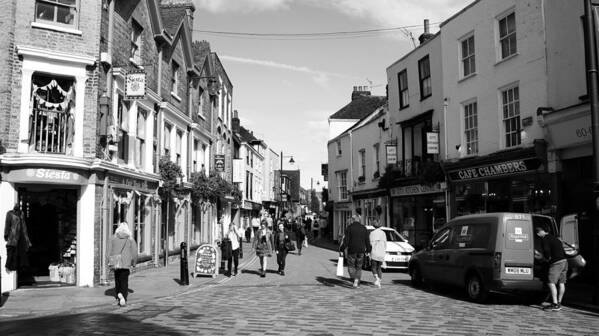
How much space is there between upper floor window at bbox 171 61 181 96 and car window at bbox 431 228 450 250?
1305 centimetres

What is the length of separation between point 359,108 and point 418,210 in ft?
79.8

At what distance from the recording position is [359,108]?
157ft

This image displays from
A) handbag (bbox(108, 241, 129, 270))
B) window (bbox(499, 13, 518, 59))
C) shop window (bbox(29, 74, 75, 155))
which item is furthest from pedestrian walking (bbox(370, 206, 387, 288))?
shop window (bbox(29, 74, 75, 155))

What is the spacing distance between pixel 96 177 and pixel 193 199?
35.3ft

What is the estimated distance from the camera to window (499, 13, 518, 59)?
57.2 ft

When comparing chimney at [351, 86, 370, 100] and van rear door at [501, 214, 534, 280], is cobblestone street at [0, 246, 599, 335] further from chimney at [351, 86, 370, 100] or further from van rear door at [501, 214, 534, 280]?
chimney at [351, 86, 370, 100]

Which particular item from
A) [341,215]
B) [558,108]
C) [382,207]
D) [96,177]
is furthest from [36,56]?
[341,215]

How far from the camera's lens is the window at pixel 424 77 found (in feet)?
78.6

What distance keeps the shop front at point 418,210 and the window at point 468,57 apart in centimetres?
470

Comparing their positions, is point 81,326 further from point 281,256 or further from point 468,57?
point 468,57

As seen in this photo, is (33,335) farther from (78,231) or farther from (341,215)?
(341,215)

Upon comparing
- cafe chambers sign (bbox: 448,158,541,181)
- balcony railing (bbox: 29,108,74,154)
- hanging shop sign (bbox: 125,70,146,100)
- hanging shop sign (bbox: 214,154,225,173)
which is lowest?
cafe chambers sign (bbox: 448,158,541,181)

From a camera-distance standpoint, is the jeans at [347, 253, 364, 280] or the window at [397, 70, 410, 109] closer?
the jeans at [347, 253, 364, 280]

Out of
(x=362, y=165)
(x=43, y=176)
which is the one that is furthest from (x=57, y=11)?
(x=362, y=165)
